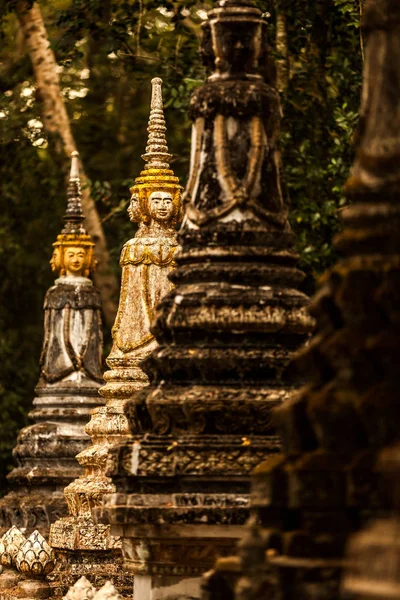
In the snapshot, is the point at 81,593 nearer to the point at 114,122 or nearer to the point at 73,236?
the point at 73,236

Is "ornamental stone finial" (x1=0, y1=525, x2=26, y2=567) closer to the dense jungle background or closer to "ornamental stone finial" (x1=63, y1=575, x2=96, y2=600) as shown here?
"ornamental stone finial" (x1=63, y1=575, x2=96, y2=600)

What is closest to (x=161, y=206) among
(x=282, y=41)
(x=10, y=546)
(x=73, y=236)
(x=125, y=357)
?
(x=125, y=357)

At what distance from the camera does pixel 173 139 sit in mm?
29000

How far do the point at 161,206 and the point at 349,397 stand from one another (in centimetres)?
795

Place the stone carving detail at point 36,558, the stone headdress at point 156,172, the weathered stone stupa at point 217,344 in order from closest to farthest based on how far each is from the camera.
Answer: the weathered stone stupa at point 217,344 → the stone carving detail at point 36,558 → the stone headdress at point 156,172

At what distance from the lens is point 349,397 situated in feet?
23.0

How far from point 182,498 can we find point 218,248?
52.2 inches

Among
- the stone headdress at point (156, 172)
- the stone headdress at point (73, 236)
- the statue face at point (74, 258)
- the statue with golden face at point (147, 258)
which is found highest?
the stone headdress at point (73, 236)

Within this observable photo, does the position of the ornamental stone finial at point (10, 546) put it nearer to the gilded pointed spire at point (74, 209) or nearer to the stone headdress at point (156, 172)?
the stone headdress at point (156, 172)

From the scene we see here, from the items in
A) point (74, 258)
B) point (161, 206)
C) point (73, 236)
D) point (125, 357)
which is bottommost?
point (125, 357)

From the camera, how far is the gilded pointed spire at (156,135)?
15.0 m

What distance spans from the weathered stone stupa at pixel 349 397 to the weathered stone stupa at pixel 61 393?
38.5 feet

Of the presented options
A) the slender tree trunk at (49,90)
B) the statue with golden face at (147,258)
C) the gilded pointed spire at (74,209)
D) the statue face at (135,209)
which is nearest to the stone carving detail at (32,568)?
the statue with golden face at (147,258)

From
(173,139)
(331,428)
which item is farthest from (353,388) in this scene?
(173,139)
